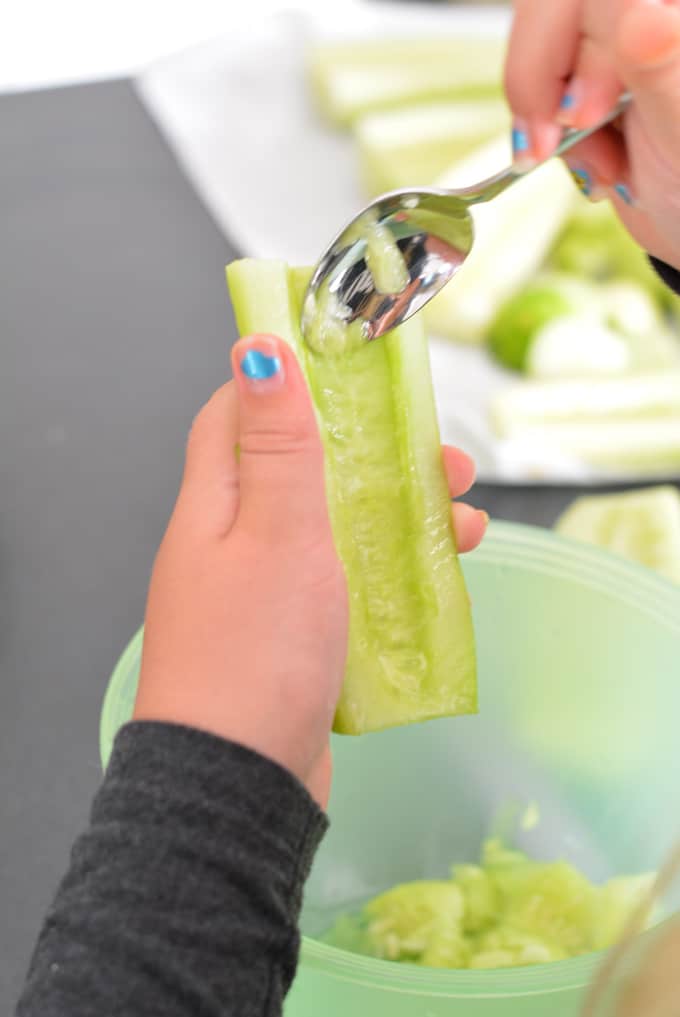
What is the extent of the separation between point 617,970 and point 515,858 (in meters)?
0.38

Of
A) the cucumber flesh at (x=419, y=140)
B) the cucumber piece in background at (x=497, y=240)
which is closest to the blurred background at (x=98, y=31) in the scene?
the cucumber flesh at (x=419, y=140)

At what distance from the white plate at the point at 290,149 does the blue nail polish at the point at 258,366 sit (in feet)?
1.75

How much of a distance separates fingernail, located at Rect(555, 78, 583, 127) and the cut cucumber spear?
0.19 m

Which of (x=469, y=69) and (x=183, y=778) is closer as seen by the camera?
(x=183, y=778)

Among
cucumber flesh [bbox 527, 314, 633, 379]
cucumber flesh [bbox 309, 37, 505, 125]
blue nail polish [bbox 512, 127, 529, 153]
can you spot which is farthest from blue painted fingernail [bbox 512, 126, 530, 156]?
cucumber flesh [bbox 309, 37, 505, 125]

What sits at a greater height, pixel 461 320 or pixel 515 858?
pixel 461 320

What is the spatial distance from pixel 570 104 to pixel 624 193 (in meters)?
0.09

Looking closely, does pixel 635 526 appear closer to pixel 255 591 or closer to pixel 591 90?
pixel 591 90

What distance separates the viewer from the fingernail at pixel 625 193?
2.36ft

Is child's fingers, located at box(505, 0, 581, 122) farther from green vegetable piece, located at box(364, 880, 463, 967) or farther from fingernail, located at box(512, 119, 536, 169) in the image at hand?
green vegetable piece, located at box(364, 880, 463, 967)

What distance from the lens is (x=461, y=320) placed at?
3.67 feet

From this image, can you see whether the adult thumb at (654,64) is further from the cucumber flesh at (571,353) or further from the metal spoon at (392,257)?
the cucumber flesh at (571,353)

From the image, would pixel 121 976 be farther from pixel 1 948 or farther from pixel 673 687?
pixel 673 687

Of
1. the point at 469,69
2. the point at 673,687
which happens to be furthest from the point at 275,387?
the point at 469,69
